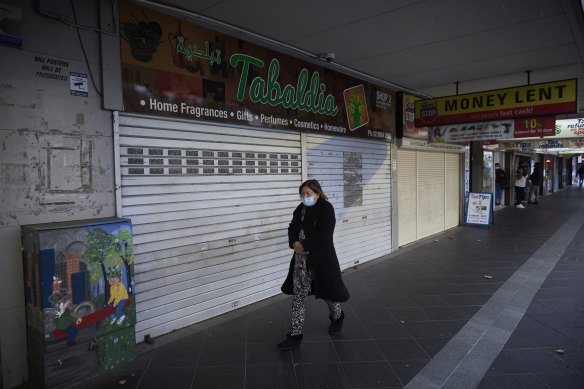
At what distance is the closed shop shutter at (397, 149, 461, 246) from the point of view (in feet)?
30.1

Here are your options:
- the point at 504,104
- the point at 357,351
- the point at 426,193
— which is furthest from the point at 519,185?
the point at 357,351

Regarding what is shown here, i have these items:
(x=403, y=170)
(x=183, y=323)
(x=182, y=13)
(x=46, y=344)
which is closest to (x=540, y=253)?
(x=403, y=170)

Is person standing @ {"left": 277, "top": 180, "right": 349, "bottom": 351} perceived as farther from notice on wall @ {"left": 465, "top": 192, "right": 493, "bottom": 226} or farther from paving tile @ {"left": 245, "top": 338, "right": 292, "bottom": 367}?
notice on wall @ {"left": 465, "top": 192, "right": 493, "bottom": 226}

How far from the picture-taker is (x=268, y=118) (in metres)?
5.52

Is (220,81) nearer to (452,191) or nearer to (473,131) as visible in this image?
(473,131)

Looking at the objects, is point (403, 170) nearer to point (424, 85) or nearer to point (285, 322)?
point (424, 85)

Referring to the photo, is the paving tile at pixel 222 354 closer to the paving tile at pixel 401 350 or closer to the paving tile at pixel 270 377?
the paving tile at pixel 270 377

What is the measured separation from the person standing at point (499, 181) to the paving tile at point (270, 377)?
1681 centimetres

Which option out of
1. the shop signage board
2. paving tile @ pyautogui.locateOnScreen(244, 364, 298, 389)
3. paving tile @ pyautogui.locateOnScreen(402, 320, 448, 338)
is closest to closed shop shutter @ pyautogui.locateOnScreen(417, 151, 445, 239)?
the shop signage board

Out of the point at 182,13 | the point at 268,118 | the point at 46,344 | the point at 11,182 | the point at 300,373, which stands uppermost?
→ the point at 182,13

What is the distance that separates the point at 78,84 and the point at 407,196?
7615 mm

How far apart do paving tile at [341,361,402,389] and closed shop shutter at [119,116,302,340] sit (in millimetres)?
2087

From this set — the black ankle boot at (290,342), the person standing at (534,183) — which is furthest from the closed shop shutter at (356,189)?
the person standing at (534,183)

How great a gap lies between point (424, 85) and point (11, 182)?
767 centimetres
